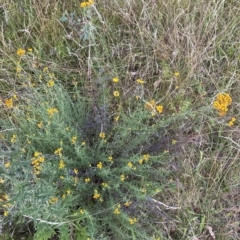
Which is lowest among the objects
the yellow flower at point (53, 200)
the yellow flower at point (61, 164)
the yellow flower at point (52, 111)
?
the yellow flower at point (53, 200)

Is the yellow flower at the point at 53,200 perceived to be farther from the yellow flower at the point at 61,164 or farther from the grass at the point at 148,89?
the grass at the point at 148,89

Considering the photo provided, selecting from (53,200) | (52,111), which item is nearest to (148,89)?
(52,111)

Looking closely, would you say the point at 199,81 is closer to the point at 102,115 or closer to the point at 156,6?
the point at 156,6

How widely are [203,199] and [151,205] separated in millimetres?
330

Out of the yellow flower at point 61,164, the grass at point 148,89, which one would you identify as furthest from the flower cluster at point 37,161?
the grass at point 148,89

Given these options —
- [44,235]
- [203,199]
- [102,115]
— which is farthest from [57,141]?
[203,199]

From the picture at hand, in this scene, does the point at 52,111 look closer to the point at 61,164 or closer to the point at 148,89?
the point at 61,164

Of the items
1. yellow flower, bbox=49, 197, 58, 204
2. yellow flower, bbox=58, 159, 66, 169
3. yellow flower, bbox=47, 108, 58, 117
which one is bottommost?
yellow flower, bbox=49, 197, 58, 204

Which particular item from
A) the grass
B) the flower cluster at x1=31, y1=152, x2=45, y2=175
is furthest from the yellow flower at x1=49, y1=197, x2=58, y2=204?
the grass

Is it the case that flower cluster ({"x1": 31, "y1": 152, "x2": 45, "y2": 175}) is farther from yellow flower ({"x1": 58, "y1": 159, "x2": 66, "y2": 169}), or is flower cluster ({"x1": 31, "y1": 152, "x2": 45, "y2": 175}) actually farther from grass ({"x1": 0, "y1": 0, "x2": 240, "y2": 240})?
grass ({"x1": 0, "y1": 0, "x2": 240, "y2": 240})

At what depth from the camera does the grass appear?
5.75 ft

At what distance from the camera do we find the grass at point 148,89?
1.75 m

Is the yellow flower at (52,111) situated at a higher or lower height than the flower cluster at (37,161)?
higher

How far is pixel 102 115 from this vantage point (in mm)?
1722
